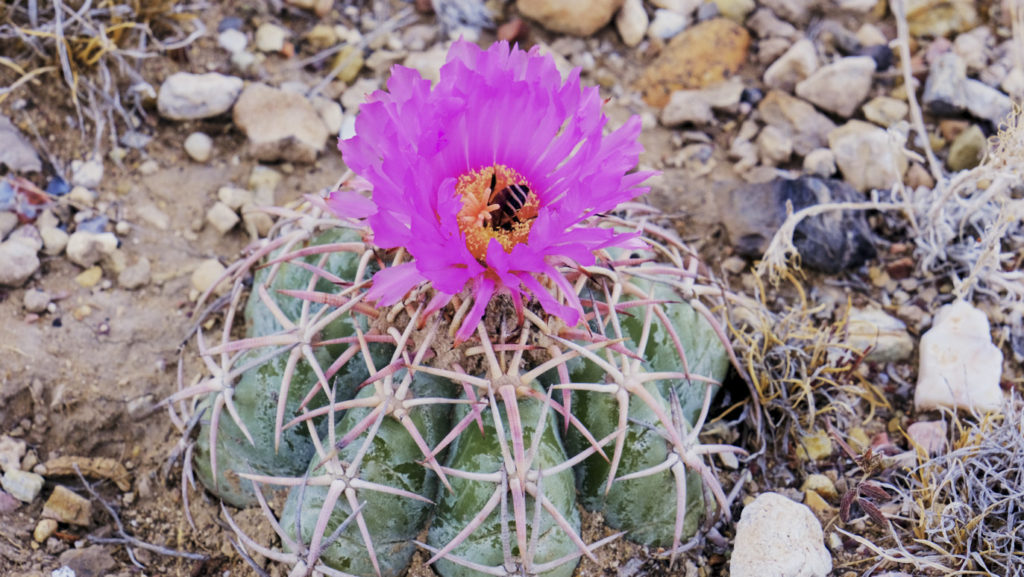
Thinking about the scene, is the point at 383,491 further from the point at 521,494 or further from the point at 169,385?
the point at 169,385

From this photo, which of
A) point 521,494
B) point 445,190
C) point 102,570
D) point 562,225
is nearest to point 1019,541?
point 521,494

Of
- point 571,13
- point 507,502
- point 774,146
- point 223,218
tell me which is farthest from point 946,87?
point 223,218

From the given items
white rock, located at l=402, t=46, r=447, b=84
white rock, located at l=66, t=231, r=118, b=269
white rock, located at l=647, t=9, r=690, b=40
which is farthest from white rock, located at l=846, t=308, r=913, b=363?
white rock, located at l=66, t=231, r=118, b=269

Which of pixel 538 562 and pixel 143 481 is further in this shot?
pixel 143 481

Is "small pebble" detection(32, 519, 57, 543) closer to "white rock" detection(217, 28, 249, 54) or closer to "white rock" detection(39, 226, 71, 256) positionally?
"white rock" detection(39, 226, 71, 256)

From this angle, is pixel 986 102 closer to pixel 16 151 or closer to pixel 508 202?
pixel 508 202

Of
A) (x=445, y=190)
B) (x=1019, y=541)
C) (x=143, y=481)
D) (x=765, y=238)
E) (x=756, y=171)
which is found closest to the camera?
(x=445, y=190)
